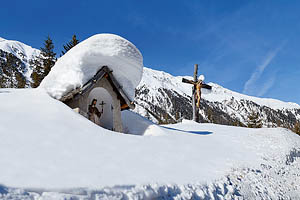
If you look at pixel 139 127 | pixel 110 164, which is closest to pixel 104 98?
pixel 139 127

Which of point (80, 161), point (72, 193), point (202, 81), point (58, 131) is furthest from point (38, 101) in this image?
point (202, 81)

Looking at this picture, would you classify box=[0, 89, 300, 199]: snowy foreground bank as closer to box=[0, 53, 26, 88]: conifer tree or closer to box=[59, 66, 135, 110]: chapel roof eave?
box=[59, 66, 135, 110]: chapel roof eave

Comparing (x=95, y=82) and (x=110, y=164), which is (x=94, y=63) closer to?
(x=95, y=82)

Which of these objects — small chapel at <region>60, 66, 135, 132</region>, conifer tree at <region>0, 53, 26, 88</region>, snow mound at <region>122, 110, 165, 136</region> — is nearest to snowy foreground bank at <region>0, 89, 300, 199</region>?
snow mound at <region>122, 110, 165, 136</region>

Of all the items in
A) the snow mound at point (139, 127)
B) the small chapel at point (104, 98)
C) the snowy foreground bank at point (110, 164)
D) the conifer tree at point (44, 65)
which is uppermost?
the conifer tree at point (44, 65)

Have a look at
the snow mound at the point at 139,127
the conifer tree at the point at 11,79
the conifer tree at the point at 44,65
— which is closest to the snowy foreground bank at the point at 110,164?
the snow mound at the point at 139,127

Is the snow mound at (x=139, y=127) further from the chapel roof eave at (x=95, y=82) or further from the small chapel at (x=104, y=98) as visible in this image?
the chapel roof eave at (x=95, y=82)

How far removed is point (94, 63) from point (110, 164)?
5518mm

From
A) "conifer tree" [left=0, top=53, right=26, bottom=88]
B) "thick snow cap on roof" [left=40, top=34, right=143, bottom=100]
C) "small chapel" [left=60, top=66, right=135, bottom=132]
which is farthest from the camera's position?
"conifer tree" [left=0, top=53, right=26, bottom=88]

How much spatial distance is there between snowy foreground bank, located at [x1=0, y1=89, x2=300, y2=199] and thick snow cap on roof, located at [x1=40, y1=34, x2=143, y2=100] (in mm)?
869

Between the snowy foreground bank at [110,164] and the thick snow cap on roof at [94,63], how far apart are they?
869 mm

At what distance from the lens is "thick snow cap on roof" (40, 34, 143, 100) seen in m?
8.05

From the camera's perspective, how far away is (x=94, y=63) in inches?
338

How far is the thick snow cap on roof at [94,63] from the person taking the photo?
26.4ft
